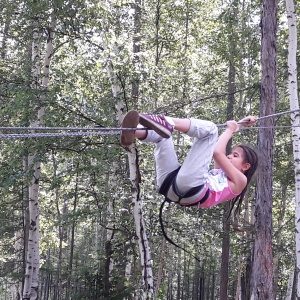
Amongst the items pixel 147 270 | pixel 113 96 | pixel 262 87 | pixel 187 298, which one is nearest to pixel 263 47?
pixel 262 87

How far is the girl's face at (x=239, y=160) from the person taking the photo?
306 cm

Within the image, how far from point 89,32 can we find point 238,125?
16.2 ft

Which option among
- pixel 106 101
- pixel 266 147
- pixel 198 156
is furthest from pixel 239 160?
pixel 106 101

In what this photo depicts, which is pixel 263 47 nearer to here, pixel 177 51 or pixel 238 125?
pixel 238 125

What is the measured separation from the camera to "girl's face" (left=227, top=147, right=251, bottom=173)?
3.06 meters

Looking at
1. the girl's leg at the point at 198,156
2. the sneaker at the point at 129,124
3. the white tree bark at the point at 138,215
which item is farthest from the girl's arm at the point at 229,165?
the white tree bark at the point at 138,215

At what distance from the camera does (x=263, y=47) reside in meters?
6.14

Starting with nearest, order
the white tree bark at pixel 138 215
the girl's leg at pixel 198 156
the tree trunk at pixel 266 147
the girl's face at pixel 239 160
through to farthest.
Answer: the girl's leg at pixel 198 156, the girl's face at pixel 239 160, the tree trunk at pixel 266 147, the white tree bark at pixel 138 215

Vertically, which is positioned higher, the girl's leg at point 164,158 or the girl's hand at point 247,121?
the girl's hand at point 247,121

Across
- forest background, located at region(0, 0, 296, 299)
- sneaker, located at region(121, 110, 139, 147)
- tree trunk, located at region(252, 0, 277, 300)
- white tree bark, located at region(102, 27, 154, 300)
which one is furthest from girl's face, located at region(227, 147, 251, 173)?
white tree bark, located at region(102, 27, 154, 300)

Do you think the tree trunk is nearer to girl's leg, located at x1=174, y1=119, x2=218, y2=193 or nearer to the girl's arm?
the girl's arm

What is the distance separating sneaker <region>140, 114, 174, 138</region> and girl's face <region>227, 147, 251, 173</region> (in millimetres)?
664

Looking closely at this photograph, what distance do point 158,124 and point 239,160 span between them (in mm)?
794

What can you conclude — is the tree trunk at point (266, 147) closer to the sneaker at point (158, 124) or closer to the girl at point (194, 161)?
the girl at point (194, 161)
